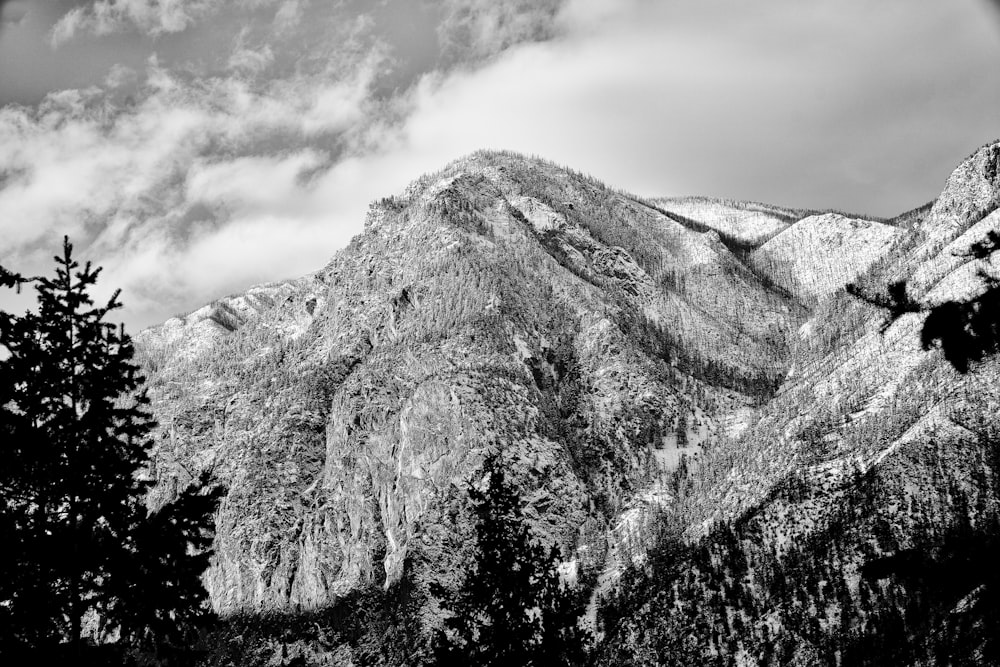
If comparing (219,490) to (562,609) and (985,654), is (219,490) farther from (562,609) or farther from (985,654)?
(562,609)

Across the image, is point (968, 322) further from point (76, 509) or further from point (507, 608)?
point (507, 608)

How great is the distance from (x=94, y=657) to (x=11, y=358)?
20.7 feet

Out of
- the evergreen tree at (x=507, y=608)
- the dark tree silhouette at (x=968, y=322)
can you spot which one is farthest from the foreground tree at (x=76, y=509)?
the evergreen tree at (x=507, y=608)

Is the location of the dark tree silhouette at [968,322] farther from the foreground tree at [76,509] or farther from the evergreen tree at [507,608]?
the evergreen tree at [507,608]

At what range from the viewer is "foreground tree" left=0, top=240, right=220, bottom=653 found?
18.8m

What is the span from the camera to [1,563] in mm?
18188

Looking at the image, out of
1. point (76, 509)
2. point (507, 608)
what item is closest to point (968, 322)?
point (76, 509)

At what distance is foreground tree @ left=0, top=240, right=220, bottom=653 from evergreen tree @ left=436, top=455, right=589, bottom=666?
18036 mm

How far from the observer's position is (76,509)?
21391 mm

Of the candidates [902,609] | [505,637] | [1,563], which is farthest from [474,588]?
[902,609]

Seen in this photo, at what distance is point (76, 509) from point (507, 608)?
20.8m

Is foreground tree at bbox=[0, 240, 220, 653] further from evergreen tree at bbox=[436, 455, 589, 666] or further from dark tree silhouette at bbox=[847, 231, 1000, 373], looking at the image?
evergreen tree at bbox=[436, 455, 589, 666]

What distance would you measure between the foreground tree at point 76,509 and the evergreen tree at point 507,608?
710 inches

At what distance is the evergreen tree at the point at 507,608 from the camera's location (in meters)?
37.8
